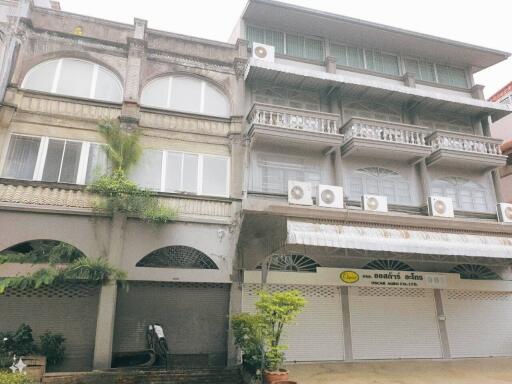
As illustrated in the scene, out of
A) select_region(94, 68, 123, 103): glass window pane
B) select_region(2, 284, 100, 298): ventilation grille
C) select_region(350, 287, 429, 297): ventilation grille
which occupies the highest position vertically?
select_region(94, 68, 123, 103): glass window pane

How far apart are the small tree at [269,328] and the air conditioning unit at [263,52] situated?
9952 mm

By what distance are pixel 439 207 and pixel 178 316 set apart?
1068cm

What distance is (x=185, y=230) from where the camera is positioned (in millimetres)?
12875

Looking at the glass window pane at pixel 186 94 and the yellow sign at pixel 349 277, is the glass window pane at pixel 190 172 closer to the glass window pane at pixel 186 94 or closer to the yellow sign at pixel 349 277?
the glass window pane at pixel 186 94

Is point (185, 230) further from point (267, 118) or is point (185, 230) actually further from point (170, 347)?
point (267, 118)

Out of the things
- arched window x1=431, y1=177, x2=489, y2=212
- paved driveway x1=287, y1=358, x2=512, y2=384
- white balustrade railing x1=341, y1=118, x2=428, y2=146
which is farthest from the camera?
arched window x1=431, y1=177, x2=489, y2=212

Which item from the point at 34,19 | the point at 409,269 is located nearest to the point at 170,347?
the point at 409,269

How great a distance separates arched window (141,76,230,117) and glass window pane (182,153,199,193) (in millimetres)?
1977

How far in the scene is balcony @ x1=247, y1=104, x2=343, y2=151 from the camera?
14.3 meters

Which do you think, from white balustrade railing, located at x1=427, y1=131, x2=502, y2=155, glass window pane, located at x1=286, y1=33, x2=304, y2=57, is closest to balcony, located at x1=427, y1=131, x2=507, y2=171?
white balustrade railing, located at x1=427, y1=131, x2=502, y2=155

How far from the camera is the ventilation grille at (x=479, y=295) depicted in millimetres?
15961

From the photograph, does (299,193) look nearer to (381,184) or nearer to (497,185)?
(381,184)

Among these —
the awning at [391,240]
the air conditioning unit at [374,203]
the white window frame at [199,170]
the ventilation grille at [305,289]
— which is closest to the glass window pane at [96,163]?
the white window frame at [199,170]

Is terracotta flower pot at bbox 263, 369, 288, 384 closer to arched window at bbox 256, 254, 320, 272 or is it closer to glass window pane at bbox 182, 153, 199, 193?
arched window at bbox 256, 254, 320, 272
